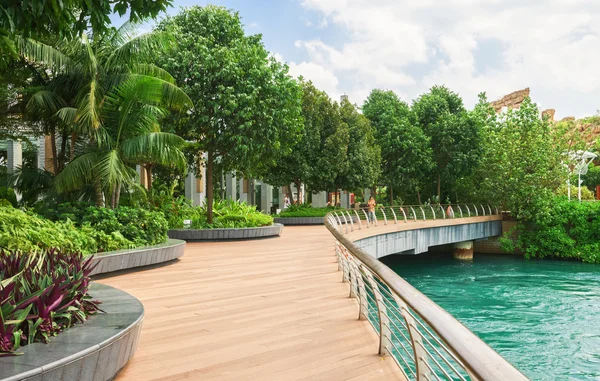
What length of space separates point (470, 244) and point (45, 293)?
34.5 meters

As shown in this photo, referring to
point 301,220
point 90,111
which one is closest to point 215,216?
point 301,220

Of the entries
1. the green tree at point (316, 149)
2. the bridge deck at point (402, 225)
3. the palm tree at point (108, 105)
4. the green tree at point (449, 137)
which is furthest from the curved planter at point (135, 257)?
the green tree at point (449, 137)

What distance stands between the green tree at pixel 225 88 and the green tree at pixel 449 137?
750 inches

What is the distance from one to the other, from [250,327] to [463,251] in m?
31.5

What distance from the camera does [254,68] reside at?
65.3 feet

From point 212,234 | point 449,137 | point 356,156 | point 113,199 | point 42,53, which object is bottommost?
point 212,234

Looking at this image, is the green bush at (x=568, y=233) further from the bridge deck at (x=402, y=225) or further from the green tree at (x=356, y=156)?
the green tree at (x=356, y=156)

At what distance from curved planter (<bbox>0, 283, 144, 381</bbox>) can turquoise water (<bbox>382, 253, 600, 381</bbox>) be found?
30.8 ft

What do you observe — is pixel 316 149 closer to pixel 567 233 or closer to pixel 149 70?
pixel 149 70

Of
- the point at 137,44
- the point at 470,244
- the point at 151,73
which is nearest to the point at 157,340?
the point at 137,44

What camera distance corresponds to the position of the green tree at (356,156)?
100 feet

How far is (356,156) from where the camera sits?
100 feet

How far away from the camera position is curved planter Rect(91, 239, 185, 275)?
10.3 meters

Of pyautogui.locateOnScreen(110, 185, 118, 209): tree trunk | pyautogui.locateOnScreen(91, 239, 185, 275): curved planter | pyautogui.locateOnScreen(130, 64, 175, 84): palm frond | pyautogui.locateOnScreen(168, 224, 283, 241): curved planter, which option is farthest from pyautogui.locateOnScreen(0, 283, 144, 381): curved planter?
pyautogui.locateOnScreen(168, 224, 283, 241): curved planter
